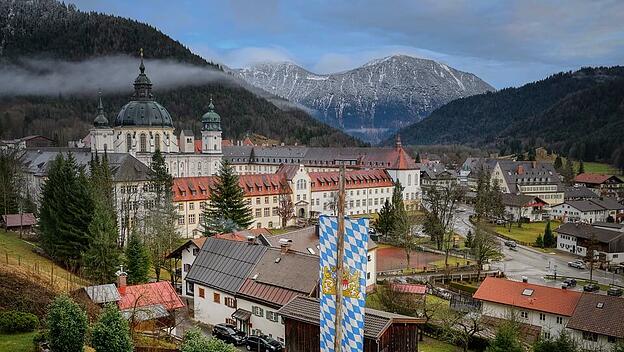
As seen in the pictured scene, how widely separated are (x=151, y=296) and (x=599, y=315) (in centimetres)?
2576

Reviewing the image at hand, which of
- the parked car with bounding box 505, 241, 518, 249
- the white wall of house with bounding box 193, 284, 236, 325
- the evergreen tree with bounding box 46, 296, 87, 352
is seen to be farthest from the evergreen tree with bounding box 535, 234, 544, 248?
the evergreen tree with bounding box 46, 296, 87, 352

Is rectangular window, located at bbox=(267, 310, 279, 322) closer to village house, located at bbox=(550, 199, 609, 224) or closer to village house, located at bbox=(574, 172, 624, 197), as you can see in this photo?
village house, located at bbox=(550, 199, 609, 224)

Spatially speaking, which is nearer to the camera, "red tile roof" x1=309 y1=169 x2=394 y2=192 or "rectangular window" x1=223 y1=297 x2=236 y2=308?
"rectangular window" x1=223 y1=297 x2=236 y2=308

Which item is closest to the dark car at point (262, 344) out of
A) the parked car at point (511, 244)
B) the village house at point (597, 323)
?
the village house at point (597, 323)

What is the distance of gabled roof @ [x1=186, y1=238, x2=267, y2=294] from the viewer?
30.8 m

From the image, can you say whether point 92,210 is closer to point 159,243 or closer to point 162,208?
point 159,243

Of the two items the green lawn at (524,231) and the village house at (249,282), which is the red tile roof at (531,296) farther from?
the green lawn at (524,231)

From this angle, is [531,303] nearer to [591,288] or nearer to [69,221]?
[591,288]

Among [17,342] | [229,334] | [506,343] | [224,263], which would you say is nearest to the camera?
[17,342]

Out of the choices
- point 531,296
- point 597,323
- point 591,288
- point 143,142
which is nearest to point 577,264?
point 591,288

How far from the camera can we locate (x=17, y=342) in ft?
62.5

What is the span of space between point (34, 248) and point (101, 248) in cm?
1119

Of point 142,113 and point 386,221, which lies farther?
point 142,113

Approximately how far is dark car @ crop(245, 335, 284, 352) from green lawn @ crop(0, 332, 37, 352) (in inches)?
401
